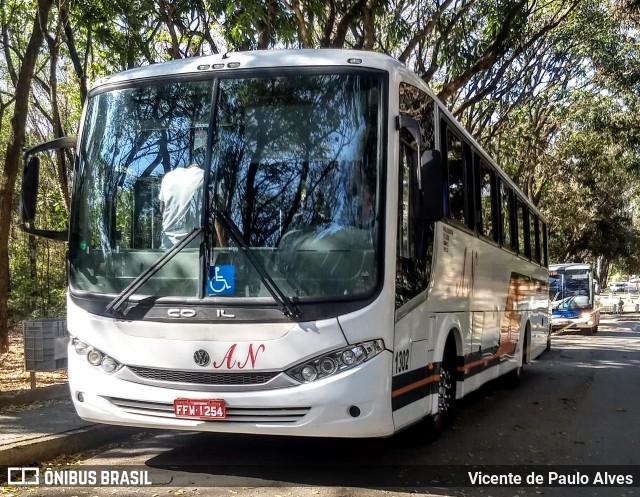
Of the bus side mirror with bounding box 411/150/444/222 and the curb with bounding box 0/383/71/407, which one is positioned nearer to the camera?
the bus side mirror with bounding box 411/150/444/222

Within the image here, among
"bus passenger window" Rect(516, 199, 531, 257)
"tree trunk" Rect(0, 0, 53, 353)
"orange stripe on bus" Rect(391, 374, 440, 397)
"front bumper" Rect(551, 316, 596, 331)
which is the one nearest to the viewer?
"orange stripe on bus" Rect(391, 374, 440, 397)

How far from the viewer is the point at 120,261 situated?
5.93 meters

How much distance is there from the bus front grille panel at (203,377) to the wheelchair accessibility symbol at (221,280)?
0.61m

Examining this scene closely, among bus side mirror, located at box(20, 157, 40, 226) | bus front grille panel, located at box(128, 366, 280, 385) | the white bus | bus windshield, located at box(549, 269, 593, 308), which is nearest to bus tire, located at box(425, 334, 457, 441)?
the white bus

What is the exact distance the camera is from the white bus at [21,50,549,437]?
541cm

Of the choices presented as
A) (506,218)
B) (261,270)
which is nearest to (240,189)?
(261,270)

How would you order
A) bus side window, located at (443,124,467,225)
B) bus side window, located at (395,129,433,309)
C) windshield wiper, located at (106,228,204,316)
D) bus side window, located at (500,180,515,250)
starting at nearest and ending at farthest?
windshield wiper, located at (106,228,204,316) < bus side window, located at (395,129,433,309) < bus side window, located at (443,124,467,225) < bus side window, located at (500,180,515,250)

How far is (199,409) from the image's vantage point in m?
5.48

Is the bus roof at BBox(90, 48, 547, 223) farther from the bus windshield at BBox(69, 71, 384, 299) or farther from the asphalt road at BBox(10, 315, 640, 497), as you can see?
the asphalt road at BBox(10, 315, 640, 497)

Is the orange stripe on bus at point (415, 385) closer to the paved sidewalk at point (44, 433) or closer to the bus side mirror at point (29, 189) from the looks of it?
the paved sidewalk at point (44, 433)

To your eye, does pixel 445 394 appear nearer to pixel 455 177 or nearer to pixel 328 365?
pixel 455 177

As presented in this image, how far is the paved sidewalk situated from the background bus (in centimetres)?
2540

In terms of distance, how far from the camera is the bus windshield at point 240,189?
5.55 metres

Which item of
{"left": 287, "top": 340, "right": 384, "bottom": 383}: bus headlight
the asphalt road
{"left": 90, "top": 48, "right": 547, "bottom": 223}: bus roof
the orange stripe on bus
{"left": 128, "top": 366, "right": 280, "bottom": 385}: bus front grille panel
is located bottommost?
the asphalt road
